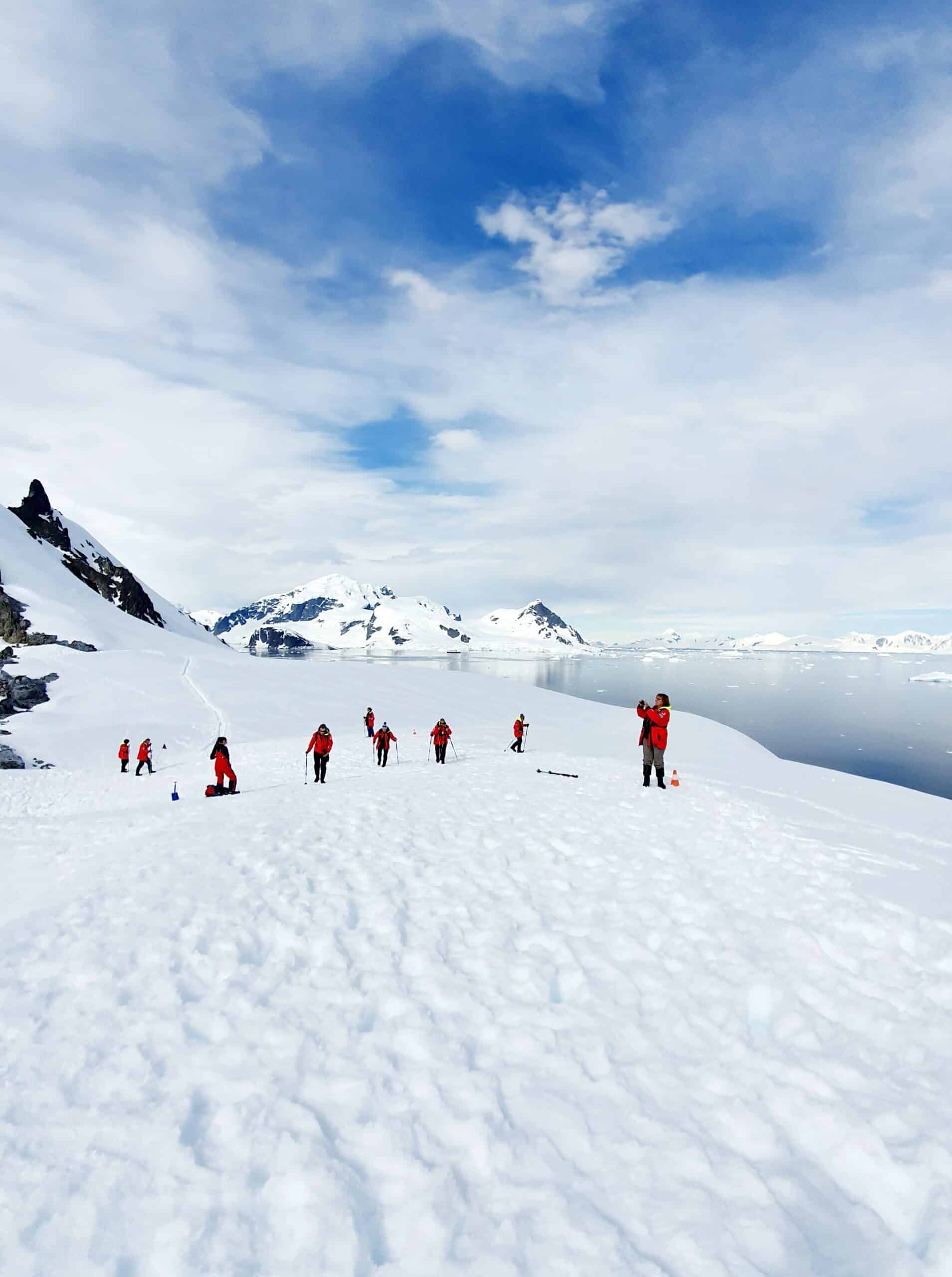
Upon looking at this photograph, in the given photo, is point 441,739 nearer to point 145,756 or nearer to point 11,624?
point 145,756

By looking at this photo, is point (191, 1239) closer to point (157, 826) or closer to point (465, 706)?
point (157, 826)

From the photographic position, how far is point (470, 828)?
403 inches

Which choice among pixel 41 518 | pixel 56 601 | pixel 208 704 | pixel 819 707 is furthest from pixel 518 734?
pixel 41 518

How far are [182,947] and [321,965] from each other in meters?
1.50

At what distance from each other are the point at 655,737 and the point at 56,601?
7127 centimetres

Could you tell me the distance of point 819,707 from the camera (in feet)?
259

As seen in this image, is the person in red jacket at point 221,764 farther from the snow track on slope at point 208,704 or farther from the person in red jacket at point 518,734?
the snow track on slope at point 208,704

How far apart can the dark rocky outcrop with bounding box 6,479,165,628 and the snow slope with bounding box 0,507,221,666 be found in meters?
6.66

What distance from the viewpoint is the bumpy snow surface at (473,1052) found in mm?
3271

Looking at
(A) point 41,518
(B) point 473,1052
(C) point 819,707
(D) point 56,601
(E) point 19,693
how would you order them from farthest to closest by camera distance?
(A) point 41,518, (C) point 819,707, (D) point 56,601, (E) point 19,693, (B) point 473,1052

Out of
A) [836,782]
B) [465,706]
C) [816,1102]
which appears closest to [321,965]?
[816,1102]

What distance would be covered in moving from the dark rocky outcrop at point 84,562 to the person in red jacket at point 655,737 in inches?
3975

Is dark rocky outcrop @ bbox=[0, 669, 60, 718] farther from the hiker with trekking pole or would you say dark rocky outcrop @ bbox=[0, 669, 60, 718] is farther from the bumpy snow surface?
the bumpy snow surface

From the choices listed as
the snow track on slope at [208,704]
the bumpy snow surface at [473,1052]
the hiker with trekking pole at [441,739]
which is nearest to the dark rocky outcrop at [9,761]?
the snow track on slope at [208,704]
